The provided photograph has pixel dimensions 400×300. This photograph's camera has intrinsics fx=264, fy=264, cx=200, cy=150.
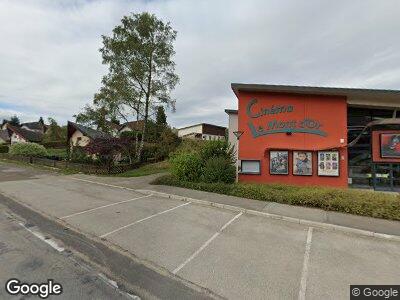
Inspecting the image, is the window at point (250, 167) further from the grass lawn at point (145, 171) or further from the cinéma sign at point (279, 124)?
the grass lawn at point (145, 171)

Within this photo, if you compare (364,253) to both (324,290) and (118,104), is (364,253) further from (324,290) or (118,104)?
(118,104)

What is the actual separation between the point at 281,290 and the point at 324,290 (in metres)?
0.72

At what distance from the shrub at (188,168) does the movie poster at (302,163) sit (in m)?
5.33

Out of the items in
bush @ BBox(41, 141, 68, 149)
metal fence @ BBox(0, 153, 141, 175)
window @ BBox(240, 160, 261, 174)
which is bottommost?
metal fence @ BBox(0, 153, 141, 175)

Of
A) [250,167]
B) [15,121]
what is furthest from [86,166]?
[15,121]

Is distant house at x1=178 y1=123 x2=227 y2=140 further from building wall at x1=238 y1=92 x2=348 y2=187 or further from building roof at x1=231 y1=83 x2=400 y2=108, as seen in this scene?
building roof at x1=231 y1=83 x2=400 y2=108

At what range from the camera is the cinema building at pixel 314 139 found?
47.6ft

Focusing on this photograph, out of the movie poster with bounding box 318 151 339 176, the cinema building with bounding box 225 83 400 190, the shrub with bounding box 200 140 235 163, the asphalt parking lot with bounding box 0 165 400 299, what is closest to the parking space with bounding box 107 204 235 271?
the asphalt parking lot with bounding box 0 165 400 299

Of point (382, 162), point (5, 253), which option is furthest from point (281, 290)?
point (382, 162)

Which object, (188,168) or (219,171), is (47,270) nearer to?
(219,171)

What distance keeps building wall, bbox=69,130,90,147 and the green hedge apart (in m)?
22.9

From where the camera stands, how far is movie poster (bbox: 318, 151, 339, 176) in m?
14.4

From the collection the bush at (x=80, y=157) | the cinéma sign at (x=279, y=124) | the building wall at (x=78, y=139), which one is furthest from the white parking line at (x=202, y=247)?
the building wall at (x=78, y=139)

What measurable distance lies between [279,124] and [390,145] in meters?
6.15
